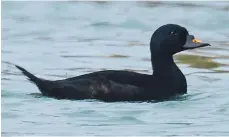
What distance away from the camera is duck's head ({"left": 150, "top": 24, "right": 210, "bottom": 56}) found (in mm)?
12430

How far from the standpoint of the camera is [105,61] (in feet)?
49.3

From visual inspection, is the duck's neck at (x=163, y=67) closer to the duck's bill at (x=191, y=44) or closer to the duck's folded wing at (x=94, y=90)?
the duck's bill at (x=191, y=44)

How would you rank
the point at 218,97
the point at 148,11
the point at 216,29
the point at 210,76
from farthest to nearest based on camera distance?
1. the point at 148,11
2. the point at 216,29
3. the point at 210,76
4. the point at 218,97

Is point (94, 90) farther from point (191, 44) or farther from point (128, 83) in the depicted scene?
point (191, 44)

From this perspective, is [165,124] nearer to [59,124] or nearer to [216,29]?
[59,124]

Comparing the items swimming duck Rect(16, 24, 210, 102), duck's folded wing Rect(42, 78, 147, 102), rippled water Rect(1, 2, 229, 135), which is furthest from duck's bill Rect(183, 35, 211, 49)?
duck's folded wing Rect(42, 78, 147, 102)

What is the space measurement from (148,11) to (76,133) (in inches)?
384

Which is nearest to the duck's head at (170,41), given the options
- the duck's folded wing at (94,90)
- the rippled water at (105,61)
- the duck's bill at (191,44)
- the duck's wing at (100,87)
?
the duck's bill at (191,44)

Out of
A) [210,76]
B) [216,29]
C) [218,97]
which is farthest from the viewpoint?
[216,29]

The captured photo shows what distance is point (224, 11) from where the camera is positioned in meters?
19.5

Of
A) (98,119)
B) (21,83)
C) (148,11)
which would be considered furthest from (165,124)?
(148,11)

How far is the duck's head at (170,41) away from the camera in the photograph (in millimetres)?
12430

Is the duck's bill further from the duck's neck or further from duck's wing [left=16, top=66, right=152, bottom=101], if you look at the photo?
duck's wing [left=16, top=66, right=152, bottom=101]

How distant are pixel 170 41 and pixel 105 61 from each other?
266 centimetres
